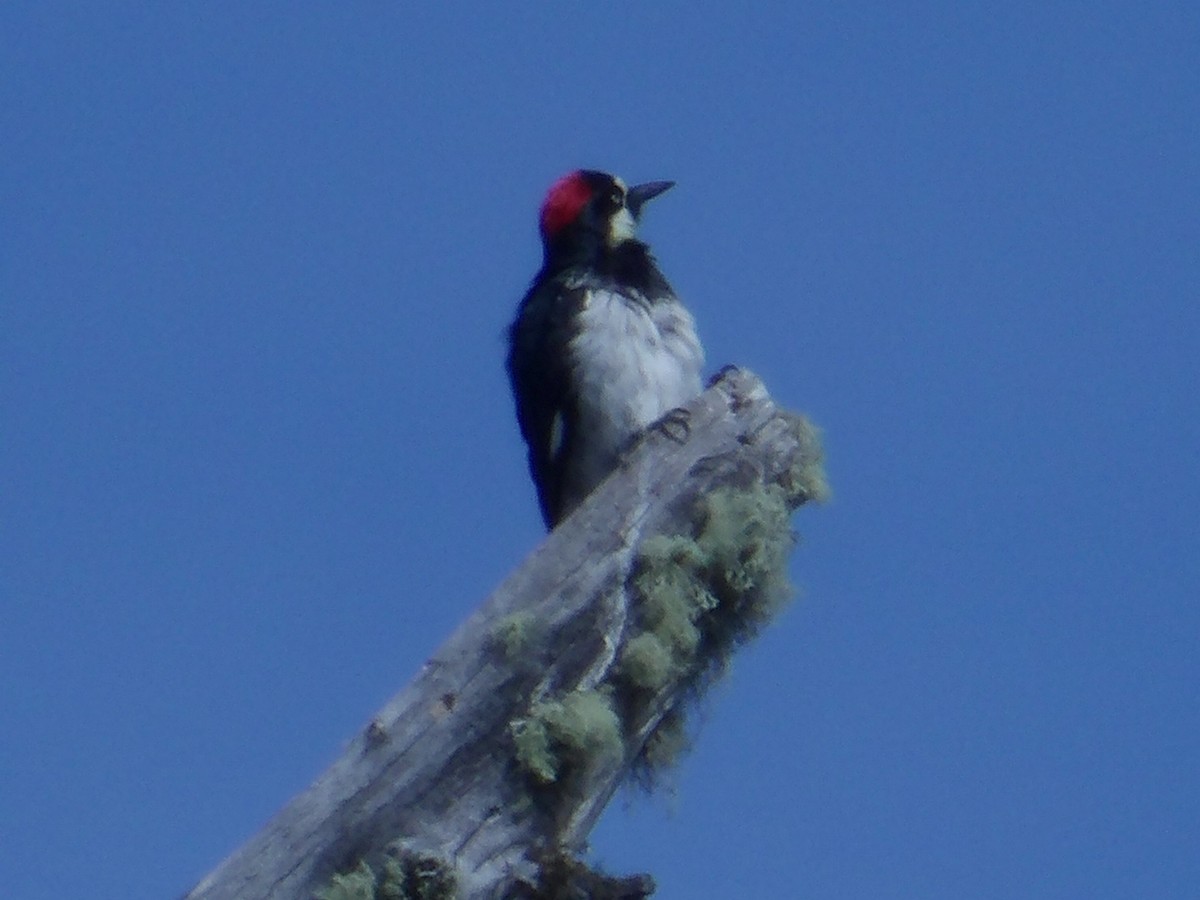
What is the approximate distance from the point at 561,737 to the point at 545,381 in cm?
277

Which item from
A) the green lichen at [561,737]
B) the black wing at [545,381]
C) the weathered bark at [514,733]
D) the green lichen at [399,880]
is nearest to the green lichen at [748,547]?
the weathered bark at [514,733]

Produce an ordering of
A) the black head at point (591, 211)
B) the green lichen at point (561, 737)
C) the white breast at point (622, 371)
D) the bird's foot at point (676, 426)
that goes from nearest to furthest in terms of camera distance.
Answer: the green lichen at point (561, 737)
the bird's foot at point (676, 426)
the white breast at point (622, 371)
the black head at point (591, 211)

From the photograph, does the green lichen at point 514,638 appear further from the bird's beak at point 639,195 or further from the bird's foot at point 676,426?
the bird's beak at point 639,195

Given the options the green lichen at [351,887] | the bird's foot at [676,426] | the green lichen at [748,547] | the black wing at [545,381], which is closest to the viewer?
the green lichen at [351,887]

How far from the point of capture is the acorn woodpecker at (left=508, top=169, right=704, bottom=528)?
632 cm

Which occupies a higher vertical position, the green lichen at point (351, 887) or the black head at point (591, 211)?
the black head at point (591, 211)

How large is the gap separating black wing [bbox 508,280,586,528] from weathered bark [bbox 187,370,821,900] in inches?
81.6

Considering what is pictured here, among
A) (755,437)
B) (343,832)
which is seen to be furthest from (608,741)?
(755,437)

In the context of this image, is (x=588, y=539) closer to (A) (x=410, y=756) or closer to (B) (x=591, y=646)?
(B) (x=591, y=646)

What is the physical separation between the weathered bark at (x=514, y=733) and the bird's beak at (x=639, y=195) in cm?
317

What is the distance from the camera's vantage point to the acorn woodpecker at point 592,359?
6316mm

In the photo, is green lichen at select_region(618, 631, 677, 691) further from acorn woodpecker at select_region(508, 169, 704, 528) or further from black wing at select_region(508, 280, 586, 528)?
black wing at select_region(508, 280, 586, 528)

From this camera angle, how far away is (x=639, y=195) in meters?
7.52

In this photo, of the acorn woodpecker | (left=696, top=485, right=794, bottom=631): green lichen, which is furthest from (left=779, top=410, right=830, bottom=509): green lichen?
the acorn woodpecker
